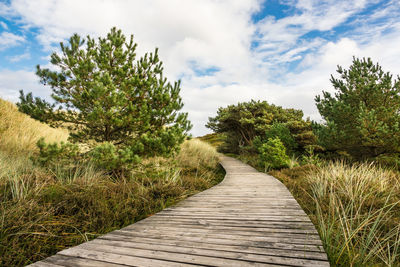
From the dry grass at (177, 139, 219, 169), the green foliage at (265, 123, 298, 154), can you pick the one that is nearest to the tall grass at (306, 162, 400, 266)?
the green foliage at (265, 123, 298, 154)

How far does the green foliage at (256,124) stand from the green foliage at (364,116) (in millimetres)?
2544

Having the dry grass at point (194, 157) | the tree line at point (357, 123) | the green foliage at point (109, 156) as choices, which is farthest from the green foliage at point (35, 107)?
the tree line at point (357, 123)

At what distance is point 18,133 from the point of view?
7199 mm

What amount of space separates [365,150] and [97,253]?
34.5 feet

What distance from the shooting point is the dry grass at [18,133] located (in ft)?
20.9

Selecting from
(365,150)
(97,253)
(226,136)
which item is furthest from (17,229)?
(226,136)

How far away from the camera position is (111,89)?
163 inches

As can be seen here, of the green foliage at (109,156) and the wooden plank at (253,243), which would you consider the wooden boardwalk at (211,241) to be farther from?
the green foliage at (109,156)

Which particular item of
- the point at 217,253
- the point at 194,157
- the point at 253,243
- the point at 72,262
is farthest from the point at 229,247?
the point at 194,157

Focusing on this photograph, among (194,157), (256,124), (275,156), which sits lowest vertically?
(194,157)

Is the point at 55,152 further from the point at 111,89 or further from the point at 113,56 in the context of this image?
the point at 113,56

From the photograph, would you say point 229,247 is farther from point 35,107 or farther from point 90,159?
point 35,107

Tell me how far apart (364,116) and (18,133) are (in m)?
13.1

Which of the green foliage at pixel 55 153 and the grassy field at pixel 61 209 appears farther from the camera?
the green foliage at pixel 55 153
